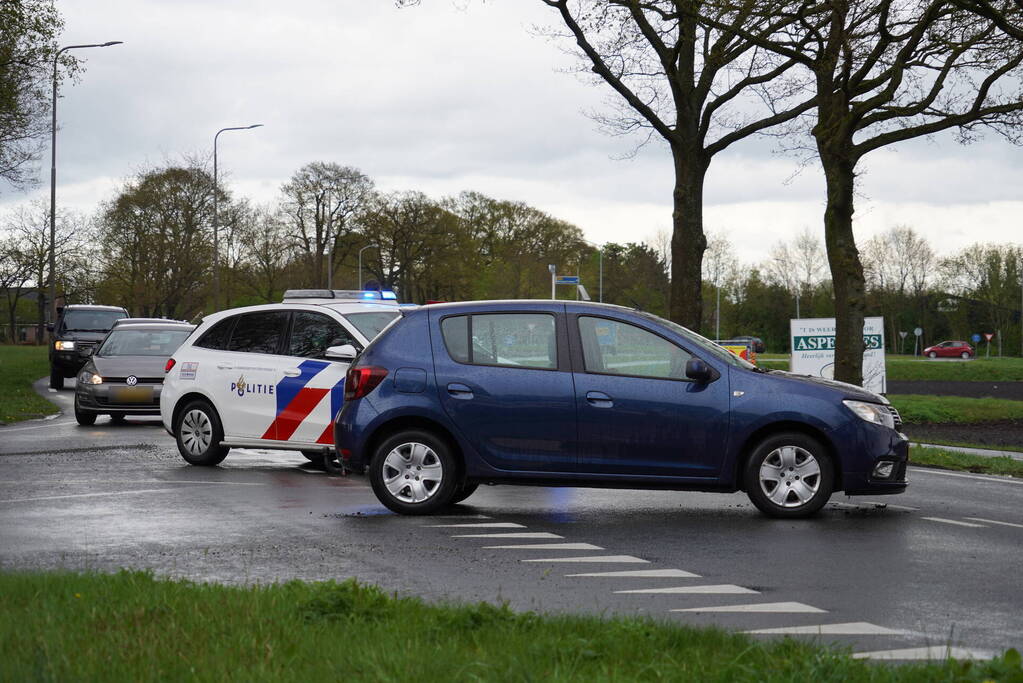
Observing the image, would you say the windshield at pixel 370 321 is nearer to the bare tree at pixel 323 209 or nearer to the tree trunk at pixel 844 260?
the tree trunk at pixel 844 260

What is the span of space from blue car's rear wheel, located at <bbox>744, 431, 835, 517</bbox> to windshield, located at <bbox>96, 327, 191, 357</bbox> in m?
13.6

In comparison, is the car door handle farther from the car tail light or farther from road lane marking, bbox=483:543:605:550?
road lane marking, bbox=483:543:605:550

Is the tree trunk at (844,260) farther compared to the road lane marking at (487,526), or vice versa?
the tree trunk at (844,260)

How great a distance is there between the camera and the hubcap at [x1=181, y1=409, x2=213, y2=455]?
48.2 feet

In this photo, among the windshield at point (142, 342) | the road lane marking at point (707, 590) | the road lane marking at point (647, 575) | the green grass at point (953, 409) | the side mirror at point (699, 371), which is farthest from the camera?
the green grass at point (953, 409)

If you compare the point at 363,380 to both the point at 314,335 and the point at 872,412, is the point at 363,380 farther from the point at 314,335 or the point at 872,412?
the point at 872,412

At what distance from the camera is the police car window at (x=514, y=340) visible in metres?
10.7

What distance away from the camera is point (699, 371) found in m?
10.3

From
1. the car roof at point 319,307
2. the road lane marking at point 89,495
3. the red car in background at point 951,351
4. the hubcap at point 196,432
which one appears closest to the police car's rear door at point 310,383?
the car roof at point 319,307

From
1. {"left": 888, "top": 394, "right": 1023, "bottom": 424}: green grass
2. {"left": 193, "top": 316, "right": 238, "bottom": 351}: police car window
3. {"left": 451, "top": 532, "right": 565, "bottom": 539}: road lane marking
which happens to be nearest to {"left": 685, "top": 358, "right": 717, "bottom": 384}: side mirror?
Result: {"left": 451, "top": 532, "right": 565, "bottom": 539}: road lane marking

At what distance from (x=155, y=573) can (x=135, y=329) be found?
1591 centimetres

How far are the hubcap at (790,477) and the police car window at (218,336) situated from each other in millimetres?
6654

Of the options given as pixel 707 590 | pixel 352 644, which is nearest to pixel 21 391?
pixel 707 590

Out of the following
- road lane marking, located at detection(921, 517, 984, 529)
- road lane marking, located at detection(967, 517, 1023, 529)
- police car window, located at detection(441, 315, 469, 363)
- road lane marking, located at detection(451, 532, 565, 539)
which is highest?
police car window, located at detection(441, 315, 469, 363)
